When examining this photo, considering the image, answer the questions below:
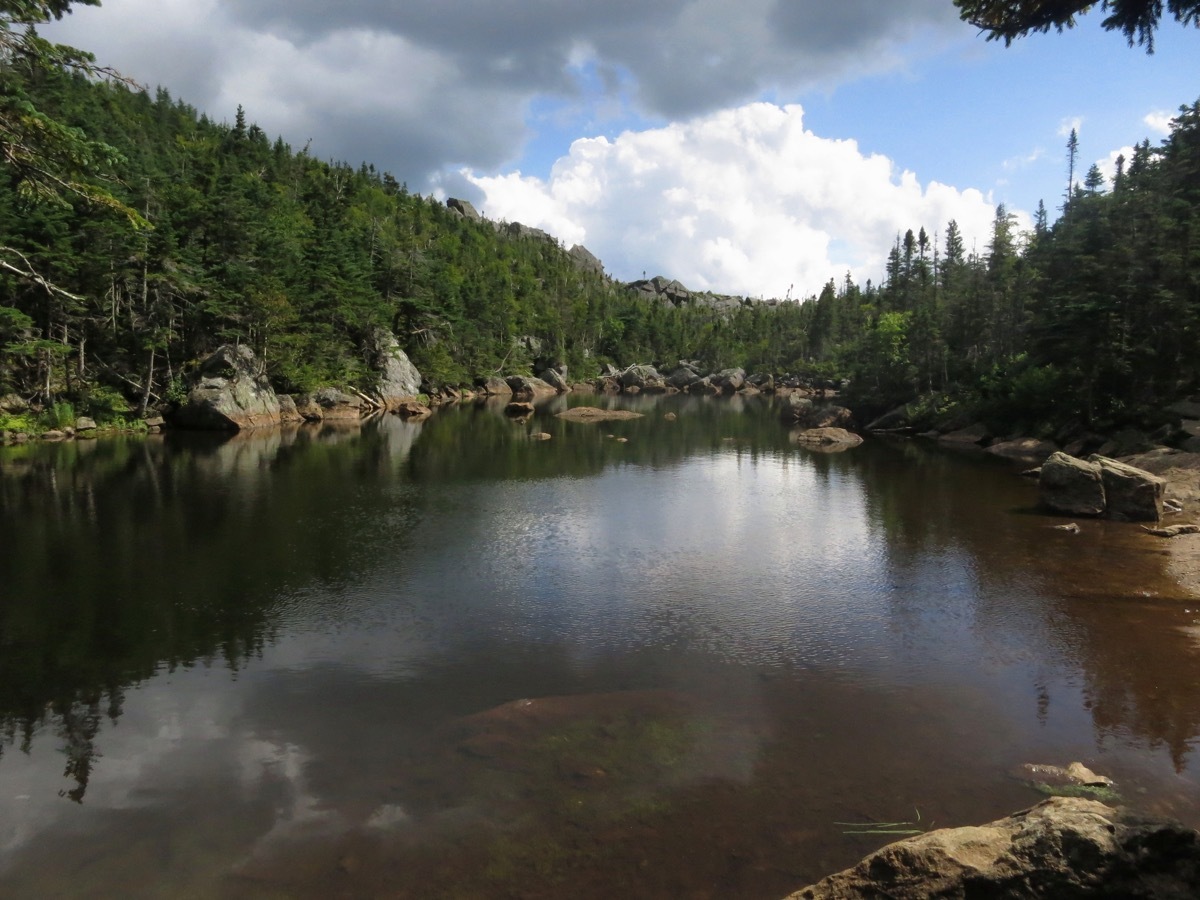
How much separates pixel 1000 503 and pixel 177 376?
54.8 meters

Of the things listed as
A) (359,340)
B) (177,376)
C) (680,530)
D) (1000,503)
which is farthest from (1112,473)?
(359,340)

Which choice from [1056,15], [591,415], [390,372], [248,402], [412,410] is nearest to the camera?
[1056,15]

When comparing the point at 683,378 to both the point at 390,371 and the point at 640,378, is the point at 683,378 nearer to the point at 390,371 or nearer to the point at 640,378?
the point at 640,378

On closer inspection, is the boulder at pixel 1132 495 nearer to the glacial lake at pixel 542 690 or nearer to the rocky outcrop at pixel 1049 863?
the glacial lake at pixel 542 690

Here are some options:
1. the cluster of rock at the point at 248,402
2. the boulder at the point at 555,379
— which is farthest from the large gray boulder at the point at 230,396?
the boulder at the point at 555,379

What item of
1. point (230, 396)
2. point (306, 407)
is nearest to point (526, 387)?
point (306, 407)

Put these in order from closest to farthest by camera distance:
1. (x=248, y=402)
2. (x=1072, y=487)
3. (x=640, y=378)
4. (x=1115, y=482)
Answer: (x=1115, y=482)
(x=1072, y=487)
(x=248, y=402)
(x=640, y=378)

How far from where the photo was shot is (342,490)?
31.8 meters

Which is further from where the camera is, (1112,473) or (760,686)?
(1112,473)

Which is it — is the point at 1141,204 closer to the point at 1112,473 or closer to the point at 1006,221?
the point at 1112,473

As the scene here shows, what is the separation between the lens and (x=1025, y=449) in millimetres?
47406

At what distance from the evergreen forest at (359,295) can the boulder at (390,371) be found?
1626mm

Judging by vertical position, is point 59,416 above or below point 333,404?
below

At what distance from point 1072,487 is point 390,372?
211 feet
